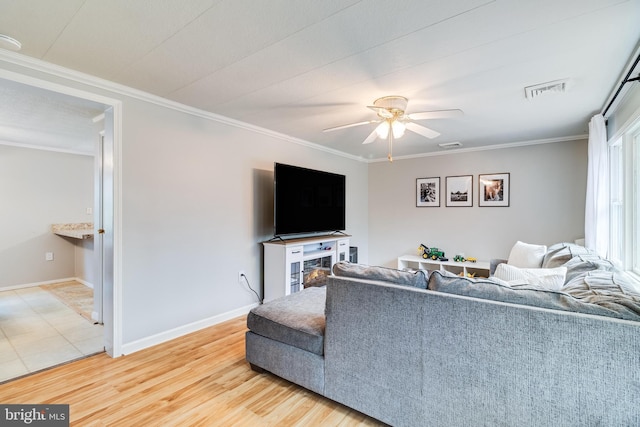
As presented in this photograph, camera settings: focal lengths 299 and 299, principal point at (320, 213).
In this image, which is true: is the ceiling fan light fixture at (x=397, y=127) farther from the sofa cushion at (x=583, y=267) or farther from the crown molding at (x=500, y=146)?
the crown molding at (x=500, y=146)

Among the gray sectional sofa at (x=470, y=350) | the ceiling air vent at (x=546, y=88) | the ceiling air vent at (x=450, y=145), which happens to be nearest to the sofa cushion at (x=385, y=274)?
the gray sectional sofa at (x=470, y=350)

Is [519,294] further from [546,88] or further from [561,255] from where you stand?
[546,88]

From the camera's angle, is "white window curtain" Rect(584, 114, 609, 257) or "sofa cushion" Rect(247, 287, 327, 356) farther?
"white window curtain" Rect(584, 114, 609, 257)

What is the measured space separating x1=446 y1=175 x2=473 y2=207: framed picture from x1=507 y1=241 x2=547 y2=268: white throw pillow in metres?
1.65

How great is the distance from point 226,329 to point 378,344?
2.04m

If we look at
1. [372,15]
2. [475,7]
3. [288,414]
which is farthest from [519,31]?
[288,414]

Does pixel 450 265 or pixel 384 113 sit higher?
pixel 384 113

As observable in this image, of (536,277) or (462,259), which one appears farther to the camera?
(462,259)

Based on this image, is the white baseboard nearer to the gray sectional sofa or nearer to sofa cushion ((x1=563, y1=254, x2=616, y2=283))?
the gray sectional sofa

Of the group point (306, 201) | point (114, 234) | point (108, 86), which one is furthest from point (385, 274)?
point (108, 86)

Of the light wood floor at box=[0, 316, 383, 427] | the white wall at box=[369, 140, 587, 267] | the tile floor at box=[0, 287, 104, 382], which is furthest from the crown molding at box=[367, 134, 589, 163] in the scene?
the tile floor at box=[0, 287, 104, 382]

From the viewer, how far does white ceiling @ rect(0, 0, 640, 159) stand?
61.9 inches

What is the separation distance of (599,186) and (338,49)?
3.07m

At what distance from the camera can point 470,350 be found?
147cm
